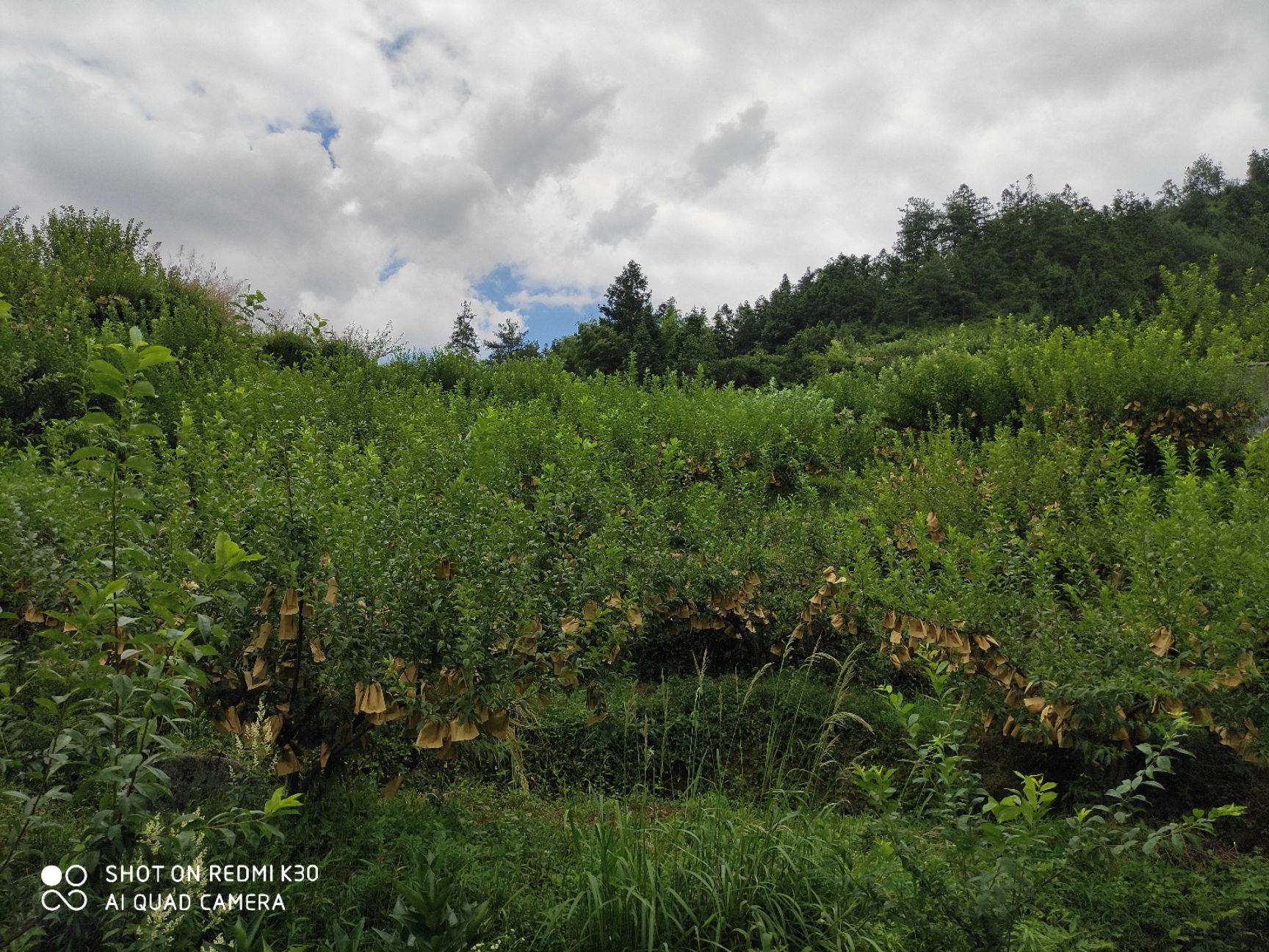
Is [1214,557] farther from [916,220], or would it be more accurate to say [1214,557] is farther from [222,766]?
[916,220]

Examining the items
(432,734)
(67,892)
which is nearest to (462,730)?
(432,734)

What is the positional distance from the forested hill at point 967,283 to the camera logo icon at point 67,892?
2715 centimetres

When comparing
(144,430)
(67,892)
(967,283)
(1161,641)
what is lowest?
(67,892)

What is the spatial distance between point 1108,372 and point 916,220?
54483 mm

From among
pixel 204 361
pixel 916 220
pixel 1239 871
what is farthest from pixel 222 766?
pixel 916 220

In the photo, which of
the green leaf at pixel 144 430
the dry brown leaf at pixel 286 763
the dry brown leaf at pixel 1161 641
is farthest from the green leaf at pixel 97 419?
the dry brown leaf at pixel 1161 641

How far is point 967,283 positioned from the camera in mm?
41375

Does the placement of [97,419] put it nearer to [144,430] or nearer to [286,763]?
[144,430]

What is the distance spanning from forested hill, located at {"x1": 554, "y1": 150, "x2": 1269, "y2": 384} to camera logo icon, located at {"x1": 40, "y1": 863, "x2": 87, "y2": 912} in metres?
27.2

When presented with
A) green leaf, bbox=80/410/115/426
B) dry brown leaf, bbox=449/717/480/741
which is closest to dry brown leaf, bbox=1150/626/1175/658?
dry brown leaf, bbox=449/717/480/741

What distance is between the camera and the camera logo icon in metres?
1.57

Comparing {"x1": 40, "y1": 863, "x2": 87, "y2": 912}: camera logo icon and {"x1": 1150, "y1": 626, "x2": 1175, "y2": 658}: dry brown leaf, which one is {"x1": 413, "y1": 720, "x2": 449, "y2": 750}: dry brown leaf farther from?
{"x1": 1150, "y1": 626, "x2": 1175, "y2": 658}: dry brown leaf

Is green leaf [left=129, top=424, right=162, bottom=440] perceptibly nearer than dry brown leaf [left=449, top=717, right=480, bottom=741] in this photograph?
Yes

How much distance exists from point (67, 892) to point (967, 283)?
46.2 m
